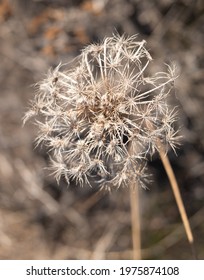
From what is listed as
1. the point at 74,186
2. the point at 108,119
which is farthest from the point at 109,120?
the point at 74,186

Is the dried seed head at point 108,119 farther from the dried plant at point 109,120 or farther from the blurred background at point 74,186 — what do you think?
the blurred background at point 74,186

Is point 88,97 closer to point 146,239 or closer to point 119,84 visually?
point 119,84

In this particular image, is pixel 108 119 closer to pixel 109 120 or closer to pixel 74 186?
pixel 109 120

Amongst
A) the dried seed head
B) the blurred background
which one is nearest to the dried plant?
the dried seed head

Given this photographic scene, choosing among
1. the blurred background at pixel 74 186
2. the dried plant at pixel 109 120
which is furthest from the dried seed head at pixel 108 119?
the blurred background at pixel 74 186

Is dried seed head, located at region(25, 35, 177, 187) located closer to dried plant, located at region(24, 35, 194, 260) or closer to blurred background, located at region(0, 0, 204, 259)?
dried plant, located at region(24, 35, 194, 260)

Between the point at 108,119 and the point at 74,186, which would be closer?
the point at 108,119
